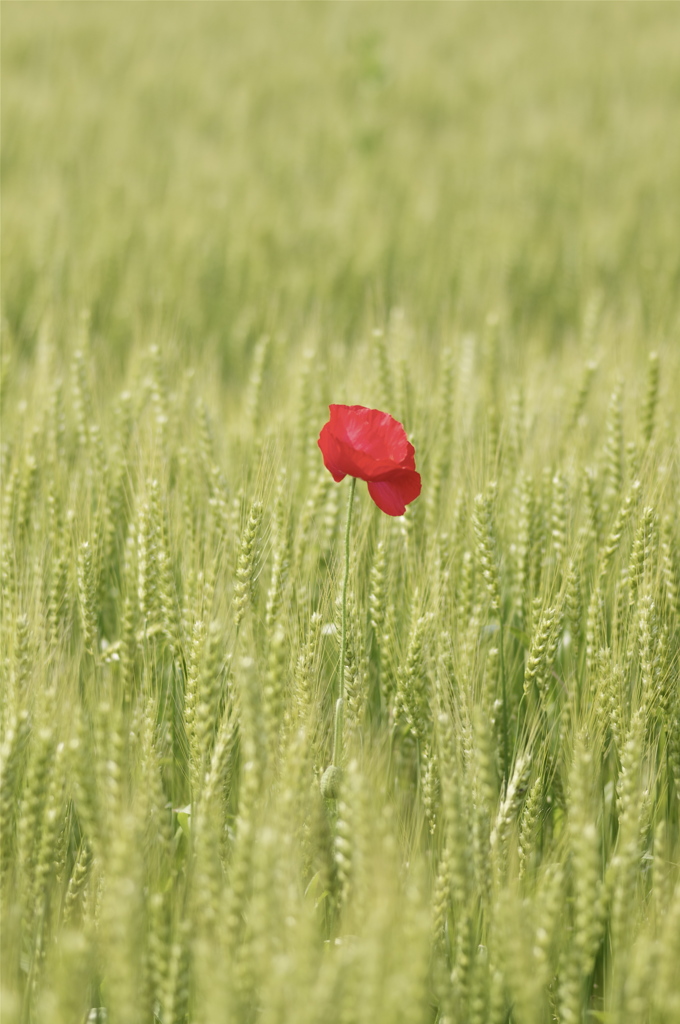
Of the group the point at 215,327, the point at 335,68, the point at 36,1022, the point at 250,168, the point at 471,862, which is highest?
the point at 335,68

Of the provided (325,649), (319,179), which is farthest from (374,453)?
(319,179)

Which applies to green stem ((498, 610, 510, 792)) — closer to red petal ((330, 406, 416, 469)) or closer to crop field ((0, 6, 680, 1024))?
crop field ((0, 6, 680, 1024))

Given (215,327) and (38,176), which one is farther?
(38,176)

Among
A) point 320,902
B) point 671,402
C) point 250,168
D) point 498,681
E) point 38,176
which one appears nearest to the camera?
point 320,902

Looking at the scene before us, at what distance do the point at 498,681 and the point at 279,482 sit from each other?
18.5 inches

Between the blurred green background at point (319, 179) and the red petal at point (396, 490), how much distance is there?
1.22m

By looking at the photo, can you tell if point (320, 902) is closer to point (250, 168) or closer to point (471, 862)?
point (471, 862)

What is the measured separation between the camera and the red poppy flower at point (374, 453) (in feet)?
3.72

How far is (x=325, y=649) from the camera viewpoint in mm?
1407

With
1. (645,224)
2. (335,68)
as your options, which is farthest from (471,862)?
(335,68)

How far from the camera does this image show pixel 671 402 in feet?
6.83

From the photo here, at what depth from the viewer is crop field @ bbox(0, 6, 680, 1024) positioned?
900 mm

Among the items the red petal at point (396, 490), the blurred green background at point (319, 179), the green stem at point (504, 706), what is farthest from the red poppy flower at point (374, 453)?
the blurred green background at point (319, 179)

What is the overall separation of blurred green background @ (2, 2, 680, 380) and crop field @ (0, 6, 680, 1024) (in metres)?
0.04
